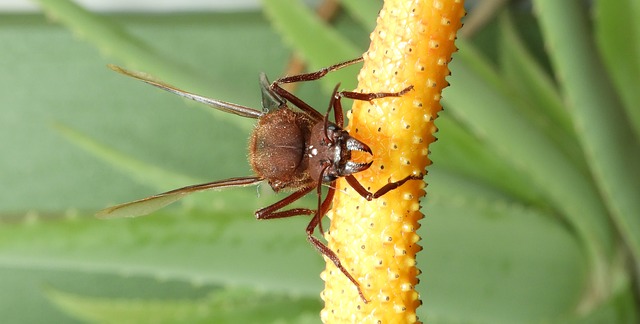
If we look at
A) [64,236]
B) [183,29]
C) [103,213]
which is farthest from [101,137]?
[103,213]

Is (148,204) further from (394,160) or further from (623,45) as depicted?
(623,45)

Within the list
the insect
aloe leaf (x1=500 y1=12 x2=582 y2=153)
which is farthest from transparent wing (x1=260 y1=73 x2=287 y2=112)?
aloe leaf (x1=500 y1=12 x2=582 y2=153)

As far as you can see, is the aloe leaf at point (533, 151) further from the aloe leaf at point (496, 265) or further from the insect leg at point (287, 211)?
the insect leg at point (287, 211)

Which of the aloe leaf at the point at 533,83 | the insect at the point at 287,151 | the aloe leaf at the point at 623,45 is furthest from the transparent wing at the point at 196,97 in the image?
the aloe leaf at the point at 533,83

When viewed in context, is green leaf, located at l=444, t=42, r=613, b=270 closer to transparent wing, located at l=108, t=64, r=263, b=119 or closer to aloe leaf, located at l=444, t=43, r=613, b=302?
aloe leaf, located at l=444, t=43, r=613, b=302

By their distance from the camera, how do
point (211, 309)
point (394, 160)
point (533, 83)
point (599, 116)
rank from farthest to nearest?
1. point (533, 83)
2. point (211, 309)
3. point (599, 116)
4. point (394, 160)

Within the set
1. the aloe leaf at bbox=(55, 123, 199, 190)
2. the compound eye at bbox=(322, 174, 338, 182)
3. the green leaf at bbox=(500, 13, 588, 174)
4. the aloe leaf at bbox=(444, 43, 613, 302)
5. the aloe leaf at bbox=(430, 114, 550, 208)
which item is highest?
the green leaf at bbox=(500, 13, 588, 174)

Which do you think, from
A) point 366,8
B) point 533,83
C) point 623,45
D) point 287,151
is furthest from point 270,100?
point 533,83
